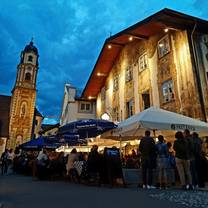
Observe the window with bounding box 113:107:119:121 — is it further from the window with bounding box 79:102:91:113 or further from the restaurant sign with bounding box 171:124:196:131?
the restaurant sign with bounding box 171:124:196:131

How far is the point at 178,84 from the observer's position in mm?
12594

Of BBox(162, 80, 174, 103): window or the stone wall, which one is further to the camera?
BBox(162, 80, 174, 103): window

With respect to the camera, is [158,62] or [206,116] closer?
[206,116]

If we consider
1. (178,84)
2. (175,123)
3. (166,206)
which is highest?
(178,84)

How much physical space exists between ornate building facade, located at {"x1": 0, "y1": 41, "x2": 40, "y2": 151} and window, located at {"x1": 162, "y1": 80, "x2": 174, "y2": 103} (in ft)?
104

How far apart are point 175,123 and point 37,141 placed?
9.61 meters

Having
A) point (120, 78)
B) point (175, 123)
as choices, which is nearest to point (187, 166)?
point (175, 123)

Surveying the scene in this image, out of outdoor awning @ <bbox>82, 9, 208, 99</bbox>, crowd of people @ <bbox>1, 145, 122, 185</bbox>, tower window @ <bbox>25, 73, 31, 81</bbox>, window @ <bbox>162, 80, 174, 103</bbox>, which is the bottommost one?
crowd of people @ <bbox>1, 145, 122, 185</bbox>

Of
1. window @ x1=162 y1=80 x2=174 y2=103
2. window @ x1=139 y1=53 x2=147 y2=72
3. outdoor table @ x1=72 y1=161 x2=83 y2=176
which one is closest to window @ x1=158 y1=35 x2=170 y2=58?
window @ x1=139 y1=53 x2=147 y2=72

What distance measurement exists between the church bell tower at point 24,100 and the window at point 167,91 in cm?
3175

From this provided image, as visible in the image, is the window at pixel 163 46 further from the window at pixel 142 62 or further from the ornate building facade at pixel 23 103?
the ornate building facade at pixel 23 103

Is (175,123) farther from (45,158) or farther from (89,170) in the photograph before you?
(45,158)

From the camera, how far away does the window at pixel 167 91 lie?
43.6 ft

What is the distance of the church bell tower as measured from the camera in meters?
39.4
